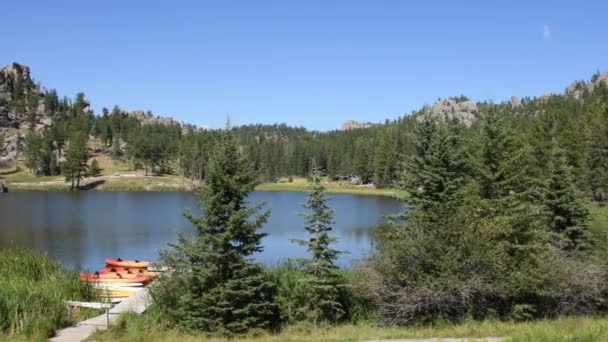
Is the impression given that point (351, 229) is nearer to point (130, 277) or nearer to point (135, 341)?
point (130, 277)

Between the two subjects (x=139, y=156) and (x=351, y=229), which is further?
(x=139, y=156)

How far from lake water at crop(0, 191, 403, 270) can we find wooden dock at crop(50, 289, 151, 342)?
945 cm

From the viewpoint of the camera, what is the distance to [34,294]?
18.4 metres

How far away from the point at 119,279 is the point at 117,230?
28.6 metres

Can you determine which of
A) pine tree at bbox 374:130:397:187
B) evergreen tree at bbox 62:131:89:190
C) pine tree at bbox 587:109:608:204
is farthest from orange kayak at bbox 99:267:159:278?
pine tree at bbox 374:130:397:187

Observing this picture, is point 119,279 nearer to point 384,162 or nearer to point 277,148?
point 384,162

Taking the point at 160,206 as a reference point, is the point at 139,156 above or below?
above

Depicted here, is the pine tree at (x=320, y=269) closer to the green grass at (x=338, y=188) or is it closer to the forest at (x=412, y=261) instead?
the forest at (x=412, y=261)

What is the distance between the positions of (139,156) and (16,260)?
4987 inches

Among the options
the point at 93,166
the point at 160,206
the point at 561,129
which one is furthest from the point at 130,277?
the point at 93,166

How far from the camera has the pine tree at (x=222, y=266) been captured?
18.7m

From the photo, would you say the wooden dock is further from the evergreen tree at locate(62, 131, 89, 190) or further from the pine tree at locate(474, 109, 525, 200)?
the evergreen tree at locate(62, 131, 89, 190)

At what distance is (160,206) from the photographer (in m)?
87.5

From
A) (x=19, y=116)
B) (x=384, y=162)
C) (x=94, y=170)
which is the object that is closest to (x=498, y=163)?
(x=384, y=162)
